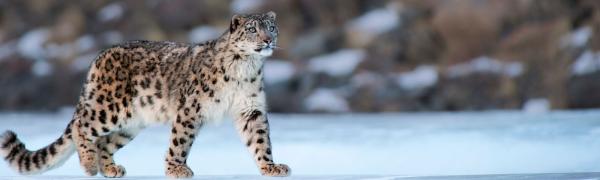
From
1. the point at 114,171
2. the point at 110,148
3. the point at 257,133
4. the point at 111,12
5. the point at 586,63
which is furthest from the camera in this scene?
the point at 111,12

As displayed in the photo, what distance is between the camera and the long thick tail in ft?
25.1

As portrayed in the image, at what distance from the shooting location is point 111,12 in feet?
63.1

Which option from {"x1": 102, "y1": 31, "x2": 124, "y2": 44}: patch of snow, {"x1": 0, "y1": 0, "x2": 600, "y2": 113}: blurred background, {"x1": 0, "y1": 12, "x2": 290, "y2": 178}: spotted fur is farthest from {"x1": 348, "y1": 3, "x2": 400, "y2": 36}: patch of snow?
{"x1": 0, "y1": 12, "x2": 290, "y2": 178}: spotted fur

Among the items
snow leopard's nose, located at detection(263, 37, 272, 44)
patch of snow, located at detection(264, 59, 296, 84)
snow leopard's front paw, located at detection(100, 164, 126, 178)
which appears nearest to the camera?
snow leopard's nose, located at detection(263, 37, 272, 44)

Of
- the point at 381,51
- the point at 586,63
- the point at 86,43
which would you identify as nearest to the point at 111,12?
the point at 86,43

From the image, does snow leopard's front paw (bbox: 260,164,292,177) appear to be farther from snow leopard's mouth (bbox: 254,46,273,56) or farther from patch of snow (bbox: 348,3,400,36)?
patch of snow (bbox: 348,3,400,36)

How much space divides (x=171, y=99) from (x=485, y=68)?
9359 mm

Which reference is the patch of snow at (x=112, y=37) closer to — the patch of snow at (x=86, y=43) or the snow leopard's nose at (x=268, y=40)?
the patch of snow at (x=86, y=43)

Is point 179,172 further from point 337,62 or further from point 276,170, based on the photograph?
Result: point 337,62

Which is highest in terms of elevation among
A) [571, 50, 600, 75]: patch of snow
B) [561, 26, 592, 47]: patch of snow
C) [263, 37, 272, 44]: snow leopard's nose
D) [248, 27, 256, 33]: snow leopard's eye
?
[561, 26, 592, 47]: patch of snow

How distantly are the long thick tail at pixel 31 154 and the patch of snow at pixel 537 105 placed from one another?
845 cm

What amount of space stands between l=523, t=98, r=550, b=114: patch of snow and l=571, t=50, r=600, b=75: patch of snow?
61 cm

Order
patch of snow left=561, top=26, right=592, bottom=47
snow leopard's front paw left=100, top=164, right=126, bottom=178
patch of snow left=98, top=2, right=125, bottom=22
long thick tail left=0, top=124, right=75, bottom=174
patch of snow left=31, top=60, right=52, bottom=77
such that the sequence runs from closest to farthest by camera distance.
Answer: snow leopard's front paw left=100, top=164, right=126, bottom=178
long thick tail left=0, top=124, right=75, bottom=174
patch of snow left=561, top=26, right=592, bottom=47
patch of snow left=31, top=60, right=52, bottom=77
patch of snow left=98, top=2, right=125, bottom=22

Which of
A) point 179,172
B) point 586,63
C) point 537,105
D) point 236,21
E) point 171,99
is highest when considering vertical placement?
point 586,63
